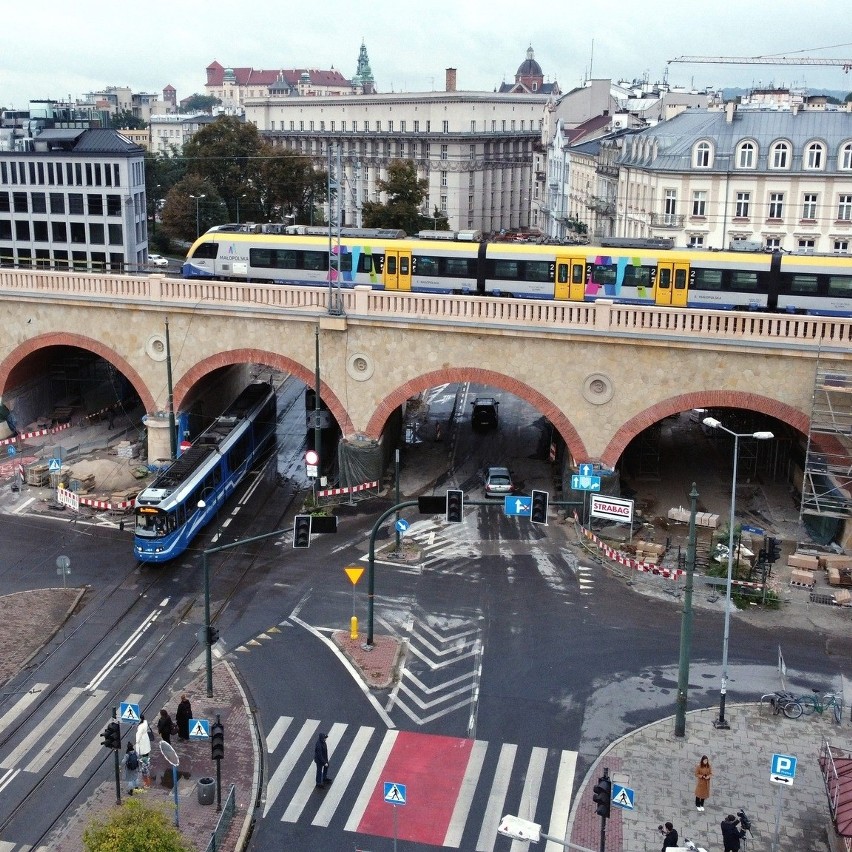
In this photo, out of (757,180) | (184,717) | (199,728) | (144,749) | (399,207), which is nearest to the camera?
(144,749)

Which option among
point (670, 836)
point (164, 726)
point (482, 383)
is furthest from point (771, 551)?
point (164, 726)

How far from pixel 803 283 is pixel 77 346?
3116 centimetres

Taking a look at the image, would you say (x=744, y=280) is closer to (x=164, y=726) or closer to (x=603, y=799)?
(x=603, y=799)

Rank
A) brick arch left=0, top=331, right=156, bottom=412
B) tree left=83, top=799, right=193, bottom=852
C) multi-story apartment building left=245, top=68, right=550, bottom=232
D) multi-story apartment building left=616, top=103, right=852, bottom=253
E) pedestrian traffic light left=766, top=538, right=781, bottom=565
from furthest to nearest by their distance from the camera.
→ multi-story apartment building left=245, top=68, right=550, bottom=232
multi-story apartment building left=616, top=103, right=852, bottom=253
brick arch left=0, top=331, right=156, bottom=412
pedestrian traffic light left=766, top=538, right=781, bottom=565
tree left=83, top=799, right=193, bottom=852

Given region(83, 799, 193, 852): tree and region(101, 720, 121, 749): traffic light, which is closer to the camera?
region(83, 799, 193, 852): tree

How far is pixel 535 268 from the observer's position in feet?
150

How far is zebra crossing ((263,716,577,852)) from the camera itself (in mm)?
24109

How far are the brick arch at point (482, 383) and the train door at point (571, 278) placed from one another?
19.2 feet

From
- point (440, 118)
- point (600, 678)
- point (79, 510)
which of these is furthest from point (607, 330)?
point (440, 118)

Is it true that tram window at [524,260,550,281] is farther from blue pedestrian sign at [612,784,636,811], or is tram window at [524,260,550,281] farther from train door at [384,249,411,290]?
blue pedestrian sign at [612,784,636,811]

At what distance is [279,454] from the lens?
49875 millimetres

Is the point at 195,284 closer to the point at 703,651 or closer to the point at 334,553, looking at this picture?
the point at 334,553

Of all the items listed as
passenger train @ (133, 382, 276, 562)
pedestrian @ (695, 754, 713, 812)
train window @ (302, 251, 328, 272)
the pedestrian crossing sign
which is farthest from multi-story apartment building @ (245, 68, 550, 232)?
pedestrian @ (695, 754, 713, 812)

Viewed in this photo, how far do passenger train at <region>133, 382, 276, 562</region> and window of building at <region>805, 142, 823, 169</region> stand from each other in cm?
4150
